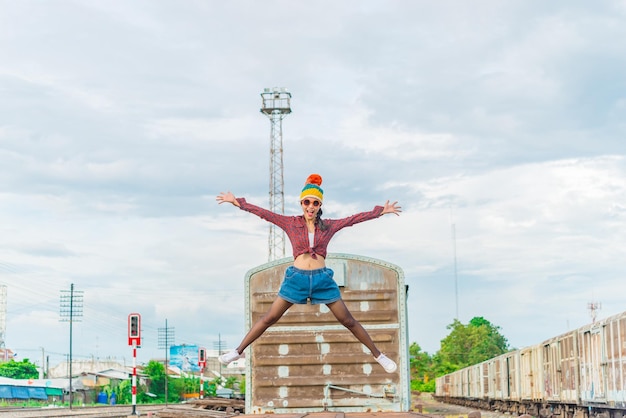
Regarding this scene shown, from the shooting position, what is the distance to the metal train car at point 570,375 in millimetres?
18625

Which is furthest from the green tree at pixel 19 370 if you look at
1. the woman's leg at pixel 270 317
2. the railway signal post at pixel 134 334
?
the woman's leg at pixel 270 317

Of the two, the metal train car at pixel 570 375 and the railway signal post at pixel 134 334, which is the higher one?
the railway signal post at pixel 134 334

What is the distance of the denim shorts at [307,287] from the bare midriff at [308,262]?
4 cm

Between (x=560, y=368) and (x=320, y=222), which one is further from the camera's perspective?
(x=560, y=368)

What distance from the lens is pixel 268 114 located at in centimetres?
4331

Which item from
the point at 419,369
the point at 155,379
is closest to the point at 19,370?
the point at 155,379

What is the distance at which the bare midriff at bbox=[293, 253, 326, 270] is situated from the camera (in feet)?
23.8

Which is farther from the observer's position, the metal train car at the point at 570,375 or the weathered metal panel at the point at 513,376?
the weathered metal panel at the point at 513,376

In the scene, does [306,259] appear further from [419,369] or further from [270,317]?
[419,369]

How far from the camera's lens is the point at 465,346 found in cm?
11281

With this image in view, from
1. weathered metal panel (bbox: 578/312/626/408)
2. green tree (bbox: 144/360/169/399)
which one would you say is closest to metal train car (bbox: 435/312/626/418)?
weathered metal panel (bbox: 578/312/626/408)

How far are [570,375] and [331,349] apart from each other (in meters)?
13.0

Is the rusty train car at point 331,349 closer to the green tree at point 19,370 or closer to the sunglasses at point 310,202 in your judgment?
the sunglasses at point 310,202

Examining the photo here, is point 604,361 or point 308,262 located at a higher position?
point 308,262
